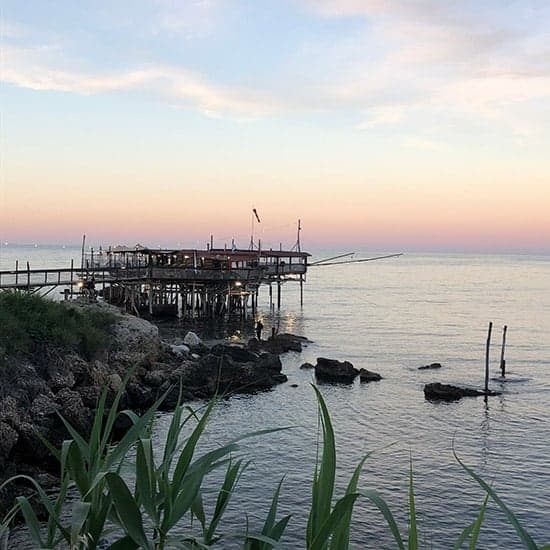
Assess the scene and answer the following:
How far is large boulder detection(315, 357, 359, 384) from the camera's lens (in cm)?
3198

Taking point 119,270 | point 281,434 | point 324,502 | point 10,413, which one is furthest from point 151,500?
point 119,270

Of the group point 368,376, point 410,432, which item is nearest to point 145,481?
point 410,432

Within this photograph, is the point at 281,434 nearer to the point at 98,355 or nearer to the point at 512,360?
the point at 98,355

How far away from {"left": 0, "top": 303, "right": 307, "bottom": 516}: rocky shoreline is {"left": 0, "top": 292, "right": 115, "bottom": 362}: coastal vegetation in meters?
0.43

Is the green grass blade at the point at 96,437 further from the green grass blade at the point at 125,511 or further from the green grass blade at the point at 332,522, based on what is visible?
the green grass blade at the point at 332,522

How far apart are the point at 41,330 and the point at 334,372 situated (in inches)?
565

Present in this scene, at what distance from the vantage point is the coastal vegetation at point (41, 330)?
71.0 ft

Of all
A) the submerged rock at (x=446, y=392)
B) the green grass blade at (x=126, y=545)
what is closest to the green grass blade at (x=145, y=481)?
the green grass blade at (x=126, y=545)

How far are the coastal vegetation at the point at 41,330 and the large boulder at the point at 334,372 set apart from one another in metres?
10.6

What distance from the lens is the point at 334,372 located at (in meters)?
32.2

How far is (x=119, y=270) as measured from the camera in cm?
4966

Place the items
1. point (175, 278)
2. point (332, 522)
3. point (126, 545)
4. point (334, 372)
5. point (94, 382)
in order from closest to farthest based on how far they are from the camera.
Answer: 1. point (332, 522)
2. point (126, 545)
3. point (94, 382)
4. point (334, 372)
5. point (175, 278)

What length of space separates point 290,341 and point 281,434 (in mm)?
19593

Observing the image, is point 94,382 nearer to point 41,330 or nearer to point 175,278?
point 41,330
